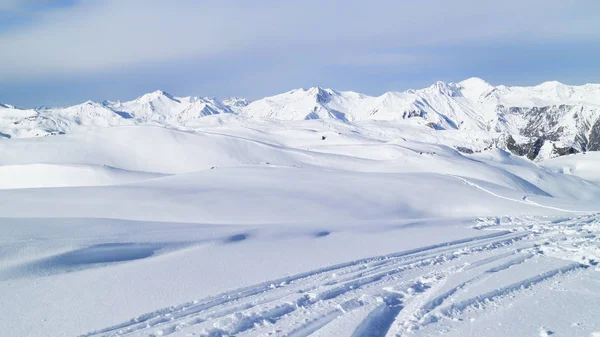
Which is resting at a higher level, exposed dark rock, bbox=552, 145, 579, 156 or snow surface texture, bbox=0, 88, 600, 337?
snow surface texture, bbox=0, 88, 600, 337

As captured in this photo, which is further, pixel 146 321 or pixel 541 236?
pixel 541 236

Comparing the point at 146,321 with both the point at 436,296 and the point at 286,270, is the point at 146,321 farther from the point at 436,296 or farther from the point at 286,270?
the point at 436,296

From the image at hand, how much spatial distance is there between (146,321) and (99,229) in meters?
4.84

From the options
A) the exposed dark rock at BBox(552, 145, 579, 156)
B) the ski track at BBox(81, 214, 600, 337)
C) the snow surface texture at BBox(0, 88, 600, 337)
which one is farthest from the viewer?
the exposed dark rock at BBox(552, 145, 579, 156)

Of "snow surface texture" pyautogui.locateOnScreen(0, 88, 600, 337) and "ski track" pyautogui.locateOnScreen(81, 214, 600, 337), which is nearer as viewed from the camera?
"ski track" pyautogui.locateOnScreen(81, 214, 600, 337)

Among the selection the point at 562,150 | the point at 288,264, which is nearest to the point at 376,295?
the point at 288,264

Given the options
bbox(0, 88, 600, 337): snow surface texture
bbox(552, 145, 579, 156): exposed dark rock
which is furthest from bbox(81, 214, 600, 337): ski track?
bbox(552, 145, 579, 156): exposed dark rock

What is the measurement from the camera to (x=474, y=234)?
37.9ft

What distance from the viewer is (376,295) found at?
22.6 feet

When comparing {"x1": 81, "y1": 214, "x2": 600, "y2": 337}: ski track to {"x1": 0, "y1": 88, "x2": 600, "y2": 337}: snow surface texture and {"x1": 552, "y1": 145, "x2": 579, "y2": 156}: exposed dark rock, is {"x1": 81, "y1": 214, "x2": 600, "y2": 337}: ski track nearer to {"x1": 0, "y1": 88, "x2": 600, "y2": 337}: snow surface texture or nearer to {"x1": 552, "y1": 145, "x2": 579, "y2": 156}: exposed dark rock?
{"x1": 0, "y1": 88, "x2": 600, "y2": 337}: snow surface texture

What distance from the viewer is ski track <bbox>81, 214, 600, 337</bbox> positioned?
5.71 metres

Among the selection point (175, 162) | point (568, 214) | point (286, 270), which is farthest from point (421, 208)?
point (175, 162)

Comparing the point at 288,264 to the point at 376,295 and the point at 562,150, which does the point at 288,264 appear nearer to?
the point at 376,295

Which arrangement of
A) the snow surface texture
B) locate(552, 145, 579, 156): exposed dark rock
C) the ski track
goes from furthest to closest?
locate(552, 145, 579, 156): exposed dark rock
the snow surface texture
the ski track
